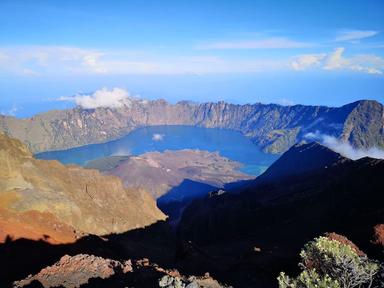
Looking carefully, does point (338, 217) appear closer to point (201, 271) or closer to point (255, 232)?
point (255, 232)

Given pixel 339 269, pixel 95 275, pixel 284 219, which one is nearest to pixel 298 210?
pixel 284 219

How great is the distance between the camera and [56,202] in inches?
2847

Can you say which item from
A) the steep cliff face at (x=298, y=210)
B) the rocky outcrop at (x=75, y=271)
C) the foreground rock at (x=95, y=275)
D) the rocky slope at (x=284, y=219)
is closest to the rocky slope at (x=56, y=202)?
the steep cliff face at (x=298, y=210)

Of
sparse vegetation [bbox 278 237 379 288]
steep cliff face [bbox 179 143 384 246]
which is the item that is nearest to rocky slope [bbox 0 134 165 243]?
steep cliff face [bbox 179 143 384 246]

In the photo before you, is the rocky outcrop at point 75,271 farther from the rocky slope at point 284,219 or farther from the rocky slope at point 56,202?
the rocky slope at point 56,202

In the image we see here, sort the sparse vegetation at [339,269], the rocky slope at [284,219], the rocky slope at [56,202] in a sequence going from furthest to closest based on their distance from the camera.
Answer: the rocky slope at [56,202] < the rocky slope at [284,219] < the sparse vegetation at [339,269]

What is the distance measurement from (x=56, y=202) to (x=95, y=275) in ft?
128

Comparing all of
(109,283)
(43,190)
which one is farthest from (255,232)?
(109,283)

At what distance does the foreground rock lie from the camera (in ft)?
112

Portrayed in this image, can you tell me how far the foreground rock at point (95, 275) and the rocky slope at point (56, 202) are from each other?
2033 cm

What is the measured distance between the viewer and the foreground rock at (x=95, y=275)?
34253 millimetres

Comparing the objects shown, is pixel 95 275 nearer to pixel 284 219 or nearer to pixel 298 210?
pixel 284 219

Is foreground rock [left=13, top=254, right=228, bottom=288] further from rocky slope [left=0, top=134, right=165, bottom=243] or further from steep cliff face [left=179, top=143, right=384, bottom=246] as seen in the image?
steep cliff face [left=179, top=143, right=384, bottom=246]

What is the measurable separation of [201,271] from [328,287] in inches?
1119
